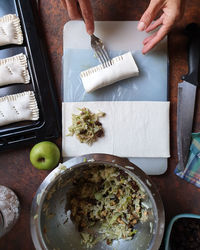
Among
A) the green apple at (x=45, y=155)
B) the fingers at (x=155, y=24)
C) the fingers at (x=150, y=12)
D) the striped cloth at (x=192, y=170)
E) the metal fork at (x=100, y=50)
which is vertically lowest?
the striped cloth at (x=192, y=170)

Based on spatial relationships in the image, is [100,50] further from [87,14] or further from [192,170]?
[192,170]

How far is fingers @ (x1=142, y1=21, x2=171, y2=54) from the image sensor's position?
46.8 inches

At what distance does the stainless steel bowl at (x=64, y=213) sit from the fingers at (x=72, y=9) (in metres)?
0.64

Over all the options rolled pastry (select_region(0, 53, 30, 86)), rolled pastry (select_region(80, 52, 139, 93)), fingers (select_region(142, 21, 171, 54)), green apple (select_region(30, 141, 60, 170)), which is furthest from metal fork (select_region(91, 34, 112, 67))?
green apple (select_region(30, 141, 60, 170))

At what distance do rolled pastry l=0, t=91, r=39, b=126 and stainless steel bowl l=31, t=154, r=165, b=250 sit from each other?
354 millimetres

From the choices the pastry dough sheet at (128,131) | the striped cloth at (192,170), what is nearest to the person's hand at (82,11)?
the pastry dough sheet at (128,131)

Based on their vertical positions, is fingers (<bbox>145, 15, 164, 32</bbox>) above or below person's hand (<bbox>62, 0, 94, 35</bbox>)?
below

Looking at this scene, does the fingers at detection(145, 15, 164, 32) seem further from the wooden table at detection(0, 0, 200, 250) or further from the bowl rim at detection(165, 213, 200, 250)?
the bowl rim at detection(165, 213, 200, 250)

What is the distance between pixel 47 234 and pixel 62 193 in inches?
7.1

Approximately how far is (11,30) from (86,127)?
57 centimetres

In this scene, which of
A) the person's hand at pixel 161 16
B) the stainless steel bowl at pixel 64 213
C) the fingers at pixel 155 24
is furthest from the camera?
the fingers at pixel 155 24

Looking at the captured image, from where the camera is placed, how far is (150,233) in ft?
3.59

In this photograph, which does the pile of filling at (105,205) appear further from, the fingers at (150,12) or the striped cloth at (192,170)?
the fingers at (150,12)

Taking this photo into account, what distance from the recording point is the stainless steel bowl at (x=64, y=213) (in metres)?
1.02
